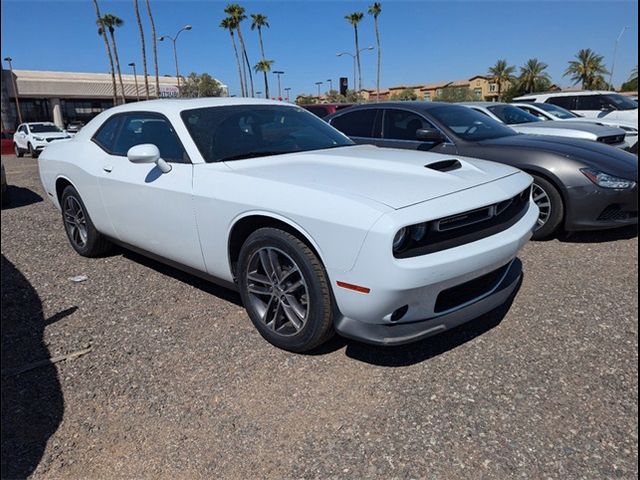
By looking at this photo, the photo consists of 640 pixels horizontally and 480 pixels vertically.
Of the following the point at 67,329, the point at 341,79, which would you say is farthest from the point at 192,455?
the point at 341,79

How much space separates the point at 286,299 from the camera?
2973mm

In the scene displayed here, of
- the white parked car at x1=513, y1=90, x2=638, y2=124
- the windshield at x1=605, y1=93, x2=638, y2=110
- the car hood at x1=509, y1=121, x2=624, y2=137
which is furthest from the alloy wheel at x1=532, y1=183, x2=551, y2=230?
the windshield at x1=605, y1=93, x2=638, y2=110

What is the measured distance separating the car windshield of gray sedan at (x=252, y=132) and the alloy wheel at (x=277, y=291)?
858 mm

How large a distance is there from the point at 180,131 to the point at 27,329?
70.9 inches

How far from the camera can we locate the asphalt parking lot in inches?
85.4

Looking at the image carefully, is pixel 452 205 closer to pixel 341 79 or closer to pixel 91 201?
pixel 91 201

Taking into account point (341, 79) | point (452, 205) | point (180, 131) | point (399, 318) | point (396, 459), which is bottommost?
point (396, 459)

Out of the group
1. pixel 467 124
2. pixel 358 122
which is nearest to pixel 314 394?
pixel 467 124

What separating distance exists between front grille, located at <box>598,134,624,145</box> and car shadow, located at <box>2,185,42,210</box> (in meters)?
9.49

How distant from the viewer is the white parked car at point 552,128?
24.3ft

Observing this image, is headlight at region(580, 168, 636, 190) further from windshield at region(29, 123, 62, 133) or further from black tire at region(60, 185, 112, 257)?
windshield at region(29, 123, 62, 133)

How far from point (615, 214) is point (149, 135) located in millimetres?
4449

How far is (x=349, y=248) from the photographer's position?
2.47m

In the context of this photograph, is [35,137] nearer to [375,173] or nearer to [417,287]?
[375,173]
